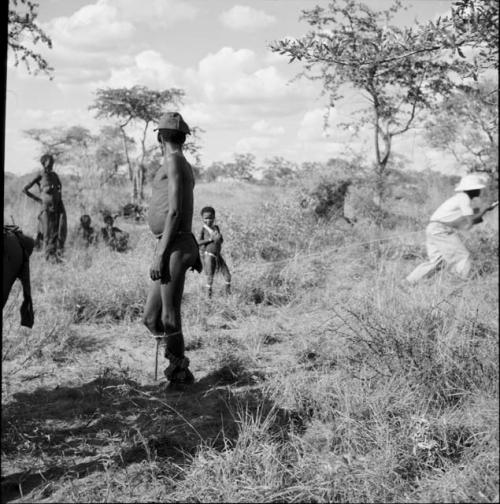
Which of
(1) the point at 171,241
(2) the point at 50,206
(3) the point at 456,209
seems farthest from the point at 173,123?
(2) the point at 50,206

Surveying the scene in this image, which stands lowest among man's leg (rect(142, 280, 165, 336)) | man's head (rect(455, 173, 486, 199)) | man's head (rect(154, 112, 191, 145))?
man's leg (rect(142, 280, 165, 336))

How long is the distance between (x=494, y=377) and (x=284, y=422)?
1.10 metres

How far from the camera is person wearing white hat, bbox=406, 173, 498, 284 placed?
21.1ft

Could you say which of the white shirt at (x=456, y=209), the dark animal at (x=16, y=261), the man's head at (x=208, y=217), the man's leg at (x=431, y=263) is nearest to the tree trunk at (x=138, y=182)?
the man's head at (x=208, y=217)

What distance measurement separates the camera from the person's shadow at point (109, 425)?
2.98 meters

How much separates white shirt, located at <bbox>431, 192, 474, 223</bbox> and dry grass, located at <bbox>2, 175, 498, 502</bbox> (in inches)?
55.2

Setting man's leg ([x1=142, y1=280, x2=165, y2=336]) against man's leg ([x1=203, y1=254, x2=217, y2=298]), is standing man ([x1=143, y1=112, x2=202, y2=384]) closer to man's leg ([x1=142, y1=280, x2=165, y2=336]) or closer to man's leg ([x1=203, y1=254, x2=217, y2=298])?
man's leg ([x1=142, y1=280, x2=165, y2=336])

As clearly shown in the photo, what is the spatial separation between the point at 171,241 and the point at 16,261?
0.97 meters

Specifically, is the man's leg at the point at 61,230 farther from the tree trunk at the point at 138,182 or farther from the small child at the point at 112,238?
the tree trunk at the point at 138,182

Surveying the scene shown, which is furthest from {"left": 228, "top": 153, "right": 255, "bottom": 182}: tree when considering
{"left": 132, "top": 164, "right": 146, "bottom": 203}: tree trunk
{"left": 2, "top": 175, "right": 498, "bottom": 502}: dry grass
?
{"left": 2, "top": 175, "right": 498, "bottom": 502}: dry grass

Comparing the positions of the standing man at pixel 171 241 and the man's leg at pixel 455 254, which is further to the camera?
the man's leg at pixel 455 254

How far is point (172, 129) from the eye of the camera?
12.7 feet

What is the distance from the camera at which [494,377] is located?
327 centimetres

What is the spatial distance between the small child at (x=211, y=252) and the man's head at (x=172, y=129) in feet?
8.53
